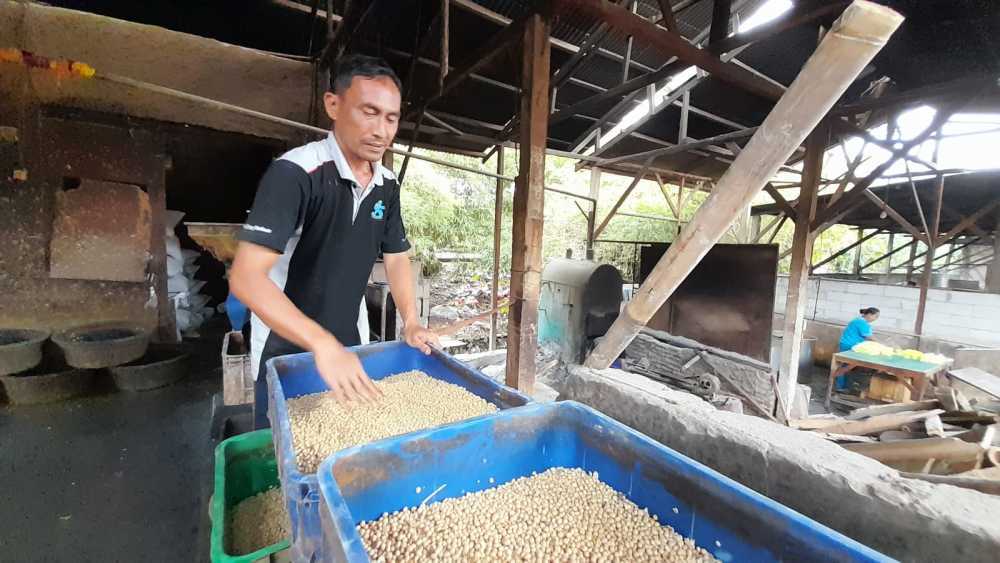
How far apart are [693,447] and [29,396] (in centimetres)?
480

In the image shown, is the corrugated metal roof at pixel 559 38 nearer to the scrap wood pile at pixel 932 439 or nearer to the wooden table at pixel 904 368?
the scrap wood pile at pixel 932 439

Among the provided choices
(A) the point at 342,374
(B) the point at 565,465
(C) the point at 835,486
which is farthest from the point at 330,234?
(C) the point at 835,486

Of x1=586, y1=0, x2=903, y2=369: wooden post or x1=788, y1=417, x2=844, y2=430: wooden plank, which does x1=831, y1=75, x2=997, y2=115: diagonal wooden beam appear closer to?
x1=788, y1=417, x2=844, y2=430: wooden plank

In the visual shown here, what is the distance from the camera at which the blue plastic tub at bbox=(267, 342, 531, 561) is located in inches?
29.5

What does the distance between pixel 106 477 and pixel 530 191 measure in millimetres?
3101

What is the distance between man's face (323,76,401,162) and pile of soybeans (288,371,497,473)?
0.89 meters

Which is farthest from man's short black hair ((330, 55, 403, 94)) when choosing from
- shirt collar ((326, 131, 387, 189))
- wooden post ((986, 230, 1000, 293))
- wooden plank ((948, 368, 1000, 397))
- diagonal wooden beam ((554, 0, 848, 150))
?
wooden post ((986, 230, 1000, 293))

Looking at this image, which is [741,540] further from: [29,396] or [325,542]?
[29,396]

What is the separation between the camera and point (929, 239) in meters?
6.87

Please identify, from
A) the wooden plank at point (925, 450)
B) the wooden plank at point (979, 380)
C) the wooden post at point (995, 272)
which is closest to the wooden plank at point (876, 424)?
the wooden plank at point (925, 450)

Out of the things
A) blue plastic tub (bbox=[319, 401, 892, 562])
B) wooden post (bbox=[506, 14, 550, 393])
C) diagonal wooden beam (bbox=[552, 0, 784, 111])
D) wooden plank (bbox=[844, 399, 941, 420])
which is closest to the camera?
blue plastic tub (bbox=[319, 401, 892, 562])

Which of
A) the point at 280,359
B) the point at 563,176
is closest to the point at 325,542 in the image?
the point at 280,359

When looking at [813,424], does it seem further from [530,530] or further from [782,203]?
[530,530]

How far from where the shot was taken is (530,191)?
8.40 feet
